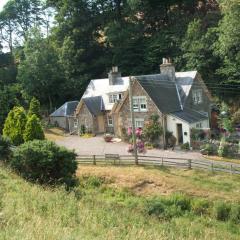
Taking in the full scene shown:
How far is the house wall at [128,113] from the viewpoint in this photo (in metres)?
41.9

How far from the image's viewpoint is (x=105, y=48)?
213ft

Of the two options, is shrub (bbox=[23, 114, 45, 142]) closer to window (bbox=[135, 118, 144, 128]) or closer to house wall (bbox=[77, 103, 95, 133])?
window (bbox=[135, 118, 144, 128])

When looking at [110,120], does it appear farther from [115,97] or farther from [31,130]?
[31,130]

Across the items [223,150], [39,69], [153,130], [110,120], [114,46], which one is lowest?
[223,150]

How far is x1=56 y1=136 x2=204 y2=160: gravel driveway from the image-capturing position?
36.8 m

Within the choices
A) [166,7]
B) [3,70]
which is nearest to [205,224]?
[166,7]

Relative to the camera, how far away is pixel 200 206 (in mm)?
23422

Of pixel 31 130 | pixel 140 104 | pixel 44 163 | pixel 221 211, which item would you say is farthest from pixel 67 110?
pixel 221 211

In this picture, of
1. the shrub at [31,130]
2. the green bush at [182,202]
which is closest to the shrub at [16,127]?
the shrub at [31,130]

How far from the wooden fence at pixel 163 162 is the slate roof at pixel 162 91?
8.03m

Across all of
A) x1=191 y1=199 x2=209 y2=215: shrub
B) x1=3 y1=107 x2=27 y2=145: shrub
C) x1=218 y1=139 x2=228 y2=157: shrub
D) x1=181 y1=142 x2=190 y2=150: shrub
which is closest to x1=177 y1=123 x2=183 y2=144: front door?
x1=181 y1=142 x2=190 y2=150: shrub

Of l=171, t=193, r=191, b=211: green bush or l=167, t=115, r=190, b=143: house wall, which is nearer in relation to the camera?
l=171, t=193, r=191, b=211: green bush

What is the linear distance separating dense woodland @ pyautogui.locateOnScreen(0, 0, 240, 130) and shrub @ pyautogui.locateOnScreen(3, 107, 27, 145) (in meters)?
11.6

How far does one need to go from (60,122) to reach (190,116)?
63.1 feet
